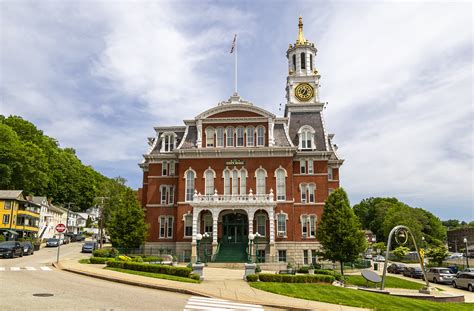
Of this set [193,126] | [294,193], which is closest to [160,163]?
[193,126]

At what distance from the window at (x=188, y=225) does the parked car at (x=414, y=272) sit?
24.6m

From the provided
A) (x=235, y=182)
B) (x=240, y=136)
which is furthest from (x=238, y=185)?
(x=240, y=136)

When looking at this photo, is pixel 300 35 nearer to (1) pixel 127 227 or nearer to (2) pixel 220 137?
(2) pixel 220 137

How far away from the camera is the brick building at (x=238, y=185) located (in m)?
44.1

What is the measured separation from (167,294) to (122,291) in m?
1.97

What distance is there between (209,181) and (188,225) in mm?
5510

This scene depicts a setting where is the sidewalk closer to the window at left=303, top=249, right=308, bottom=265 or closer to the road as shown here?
the road

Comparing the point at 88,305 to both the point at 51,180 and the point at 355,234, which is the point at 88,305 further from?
Answer: the point at 51,180

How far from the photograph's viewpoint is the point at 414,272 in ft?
143

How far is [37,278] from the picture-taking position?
2070 cm

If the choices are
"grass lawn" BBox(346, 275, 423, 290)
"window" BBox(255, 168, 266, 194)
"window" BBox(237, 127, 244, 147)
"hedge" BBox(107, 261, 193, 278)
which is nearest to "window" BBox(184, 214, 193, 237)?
Answer: "window" BBox(255, 168, 266, 194)

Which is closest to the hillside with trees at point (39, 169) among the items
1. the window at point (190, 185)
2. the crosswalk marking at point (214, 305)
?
the window at point (190, 185)

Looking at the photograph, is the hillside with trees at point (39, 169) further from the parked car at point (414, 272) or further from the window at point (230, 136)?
the parked car at point (414, 272)

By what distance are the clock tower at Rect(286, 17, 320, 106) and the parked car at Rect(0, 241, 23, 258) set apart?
117 feet
